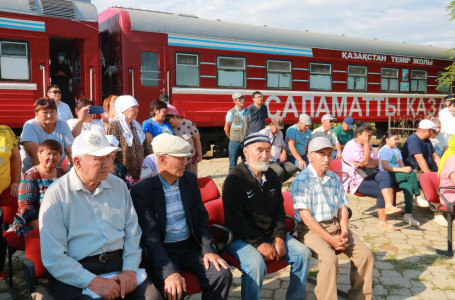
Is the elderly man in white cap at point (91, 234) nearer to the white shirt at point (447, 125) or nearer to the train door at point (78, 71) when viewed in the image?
the white shirt at point (447, 125)

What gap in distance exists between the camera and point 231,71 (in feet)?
35.9

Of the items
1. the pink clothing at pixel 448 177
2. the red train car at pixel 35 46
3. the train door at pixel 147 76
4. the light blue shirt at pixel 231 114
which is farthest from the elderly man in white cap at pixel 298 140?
the red train car at pixel 35 46

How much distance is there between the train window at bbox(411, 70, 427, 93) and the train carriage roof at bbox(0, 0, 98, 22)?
37.5ft

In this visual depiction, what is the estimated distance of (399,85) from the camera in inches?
582

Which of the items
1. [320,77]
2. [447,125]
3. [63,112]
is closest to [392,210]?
[447,125]

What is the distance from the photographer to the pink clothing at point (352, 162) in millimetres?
5816

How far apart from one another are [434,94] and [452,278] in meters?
13.7

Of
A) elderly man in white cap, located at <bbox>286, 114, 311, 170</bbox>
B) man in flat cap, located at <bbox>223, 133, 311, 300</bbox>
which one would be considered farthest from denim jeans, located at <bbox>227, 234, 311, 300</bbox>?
elderly man in white cap, located at <bbox>286, 114, 311, 170</bbox>

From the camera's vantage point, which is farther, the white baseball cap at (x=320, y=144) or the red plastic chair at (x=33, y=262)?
the white baseball cap at (x=320, y=144)

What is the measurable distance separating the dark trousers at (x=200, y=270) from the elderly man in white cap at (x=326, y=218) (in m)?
0.92

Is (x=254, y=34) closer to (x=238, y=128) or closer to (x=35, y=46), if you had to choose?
(x=238, y=128)

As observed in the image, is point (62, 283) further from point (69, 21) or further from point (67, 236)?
point (69, 21)

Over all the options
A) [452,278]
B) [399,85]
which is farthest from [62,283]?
[399,85]

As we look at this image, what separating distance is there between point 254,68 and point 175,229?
8.67m
